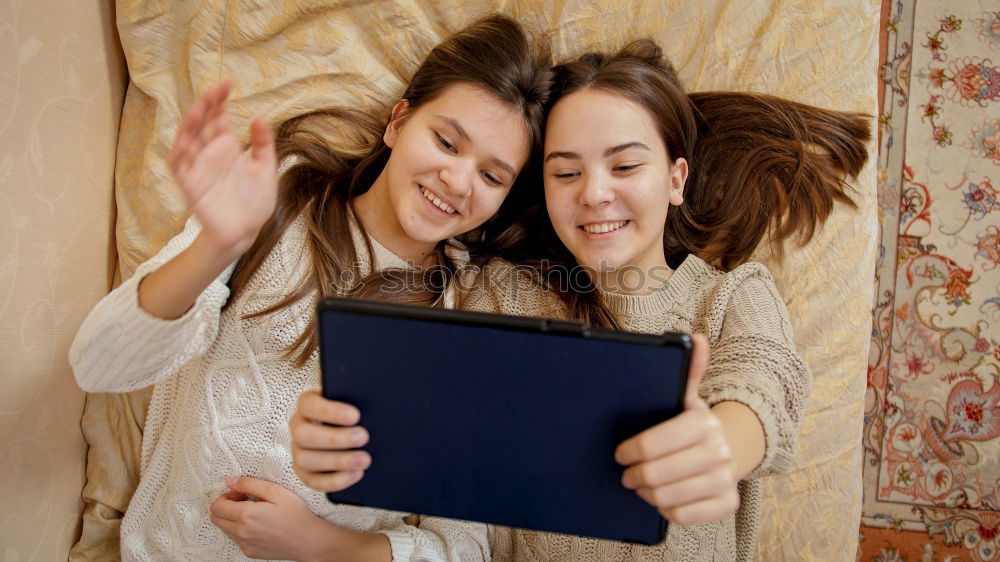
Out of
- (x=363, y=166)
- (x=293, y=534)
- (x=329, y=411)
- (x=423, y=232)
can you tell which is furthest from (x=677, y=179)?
(x=293, y=534)

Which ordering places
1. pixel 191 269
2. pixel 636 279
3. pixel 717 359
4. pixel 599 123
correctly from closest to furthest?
pixel 191 269 → pixel 717 359 → pixel 599 123 → pixel 636 279

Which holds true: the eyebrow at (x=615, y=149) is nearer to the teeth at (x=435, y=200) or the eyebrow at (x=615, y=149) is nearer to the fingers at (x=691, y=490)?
the teeth at (x=435, y=200)

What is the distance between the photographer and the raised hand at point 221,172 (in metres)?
0.66

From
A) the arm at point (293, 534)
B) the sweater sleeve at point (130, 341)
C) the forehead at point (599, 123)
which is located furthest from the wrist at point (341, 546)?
the forehead at point (599, 123)

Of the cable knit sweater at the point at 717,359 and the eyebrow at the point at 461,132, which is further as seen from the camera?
the eyebrow at the point at 461,132

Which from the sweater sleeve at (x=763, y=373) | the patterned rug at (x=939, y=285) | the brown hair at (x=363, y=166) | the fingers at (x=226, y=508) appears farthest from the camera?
the patterned rug at (x=939, y=285)

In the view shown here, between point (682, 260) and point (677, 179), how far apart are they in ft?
0.54

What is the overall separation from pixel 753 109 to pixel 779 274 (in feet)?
0.90

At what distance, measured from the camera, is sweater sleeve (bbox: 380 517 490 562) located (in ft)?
3.28

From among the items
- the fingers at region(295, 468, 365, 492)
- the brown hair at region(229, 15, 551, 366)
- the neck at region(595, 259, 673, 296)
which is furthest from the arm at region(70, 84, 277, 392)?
the neck at region(595, 259, 673, 296)

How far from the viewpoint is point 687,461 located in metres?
0.64

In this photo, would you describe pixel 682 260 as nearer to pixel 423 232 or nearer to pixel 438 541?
pixel 423 232

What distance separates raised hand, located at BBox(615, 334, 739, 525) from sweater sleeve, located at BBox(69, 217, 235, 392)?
0.54m

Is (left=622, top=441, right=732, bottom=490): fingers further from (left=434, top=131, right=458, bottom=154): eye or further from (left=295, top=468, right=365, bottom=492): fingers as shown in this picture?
(left=434, top=131, right=458, bottom=154): eye
